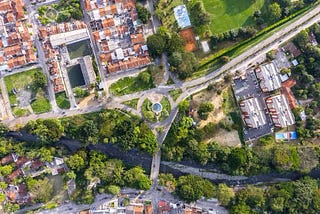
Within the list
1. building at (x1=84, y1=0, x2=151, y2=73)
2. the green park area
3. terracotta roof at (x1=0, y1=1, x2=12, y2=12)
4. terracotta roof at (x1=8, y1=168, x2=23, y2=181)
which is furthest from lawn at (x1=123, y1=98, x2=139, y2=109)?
terracotta roof at (x1=0, y1=1, x2=12, y2=12)

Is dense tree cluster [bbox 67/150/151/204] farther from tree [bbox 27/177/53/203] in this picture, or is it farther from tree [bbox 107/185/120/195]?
tree [bbox 27/177/53/203]

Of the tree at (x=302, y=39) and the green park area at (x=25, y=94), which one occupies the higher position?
the green park area at (x=25, y=94)

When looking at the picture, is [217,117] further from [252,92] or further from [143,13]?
[143,13]

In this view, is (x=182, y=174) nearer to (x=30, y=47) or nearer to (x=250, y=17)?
(x=250, y=17)

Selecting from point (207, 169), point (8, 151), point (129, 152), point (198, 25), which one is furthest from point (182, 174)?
point (8, 151)

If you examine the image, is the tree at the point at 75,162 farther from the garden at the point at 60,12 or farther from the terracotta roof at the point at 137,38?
the garden at the point at 60,12

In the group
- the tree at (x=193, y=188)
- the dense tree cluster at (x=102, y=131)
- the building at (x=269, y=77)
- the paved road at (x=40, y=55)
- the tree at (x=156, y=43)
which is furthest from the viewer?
the building at (x=269, y=77)

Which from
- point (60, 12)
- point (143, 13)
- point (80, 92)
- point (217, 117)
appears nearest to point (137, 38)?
point (143, 13)

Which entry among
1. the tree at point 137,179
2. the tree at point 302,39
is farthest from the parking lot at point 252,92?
the tree at point 137,179
